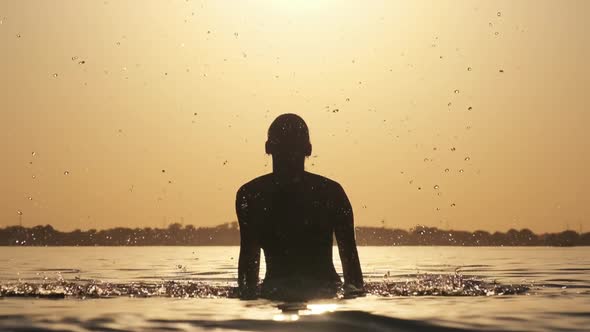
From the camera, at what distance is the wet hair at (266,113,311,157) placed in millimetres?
14234

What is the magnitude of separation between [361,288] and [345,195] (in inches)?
60.5

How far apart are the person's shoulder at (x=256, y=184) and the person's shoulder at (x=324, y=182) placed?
23.3 inches

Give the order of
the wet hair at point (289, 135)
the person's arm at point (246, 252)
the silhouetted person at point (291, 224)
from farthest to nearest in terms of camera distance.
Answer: the person's arm at point (246, 252) → the silhouetted person at point (291, 224) → the wet hair at point (289, 135)

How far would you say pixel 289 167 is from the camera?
1448 centimetres

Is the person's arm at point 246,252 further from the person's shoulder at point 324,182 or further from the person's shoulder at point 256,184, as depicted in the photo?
the person's shoulder at point 324,182

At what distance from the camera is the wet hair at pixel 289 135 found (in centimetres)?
1423

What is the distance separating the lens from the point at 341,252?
47.7 ft

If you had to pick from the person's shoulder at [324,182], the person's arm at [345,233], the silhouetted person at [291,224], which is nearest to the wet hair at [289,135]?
the silhouetted person at [291,224]

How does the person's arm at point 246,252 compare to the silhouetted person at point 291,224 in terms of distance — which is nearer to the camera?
the silhouetted person at point 291,224

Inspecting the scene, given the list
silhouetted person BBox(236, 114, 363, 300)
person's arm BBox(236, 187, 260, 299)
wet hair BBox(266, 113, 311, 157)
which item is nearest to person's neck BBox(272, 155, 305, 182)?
silhouetted person BBox(236, 114, 363, 300)

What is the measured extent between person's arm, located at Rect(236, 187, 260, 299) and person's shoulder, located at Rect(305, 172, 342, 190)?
1.00 m

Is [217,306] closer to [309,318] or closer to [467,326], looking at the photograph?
[309,318]

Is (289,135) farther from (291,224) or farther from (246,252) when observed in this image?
(246,252)

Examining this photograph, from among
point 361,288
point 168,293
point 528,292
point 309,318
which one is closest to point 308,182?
point 361,288
